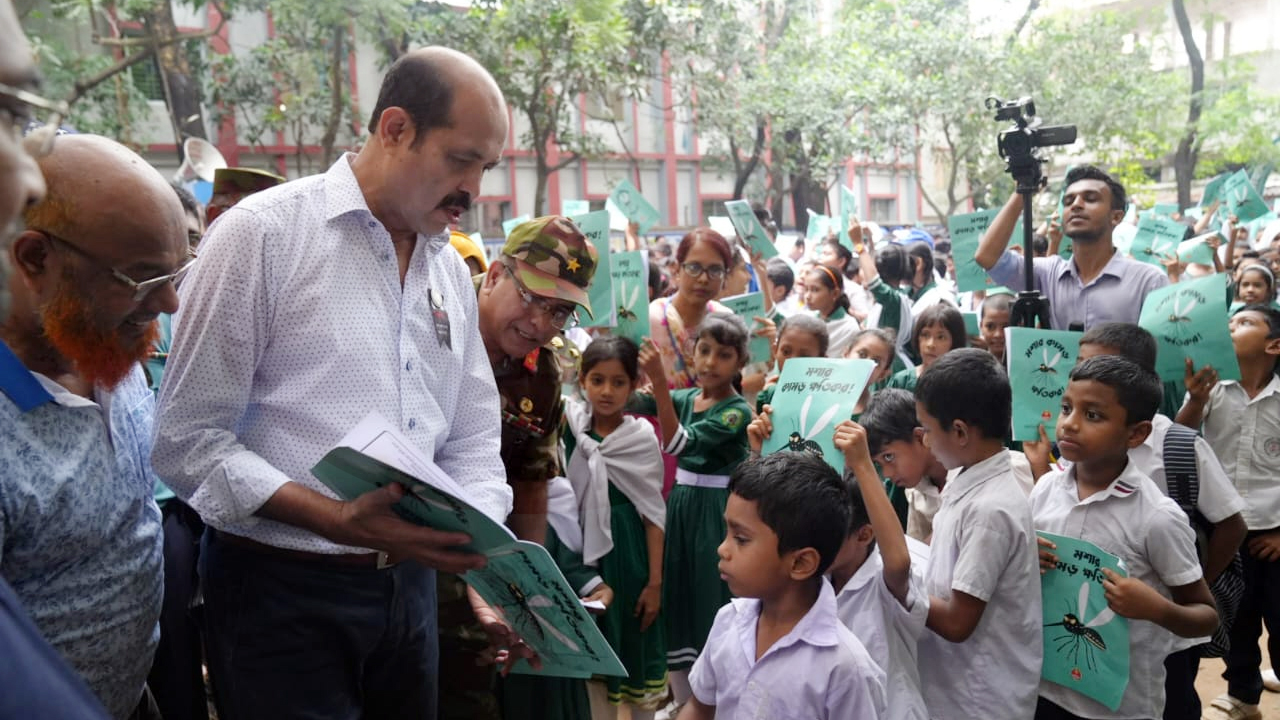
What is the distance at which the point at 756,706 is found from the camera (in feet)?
6.83

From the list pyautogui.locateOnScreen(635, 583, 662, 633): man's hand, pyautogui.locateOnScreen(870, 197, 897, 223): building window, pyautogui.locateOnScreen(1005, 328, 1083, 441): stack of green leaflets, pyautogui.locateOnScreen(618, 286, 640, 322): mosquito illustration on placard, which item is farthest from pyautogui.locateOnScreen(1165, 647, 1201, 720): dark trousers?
pyautogui.locateOnScreen(870, 197, 897, 223): building window

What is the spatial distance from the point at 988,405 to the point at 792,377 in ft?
2.09

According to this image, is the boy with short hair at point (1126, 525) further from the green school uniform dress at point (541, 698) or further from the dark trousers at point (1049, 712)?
the green school uniform dress at point (541, 698)

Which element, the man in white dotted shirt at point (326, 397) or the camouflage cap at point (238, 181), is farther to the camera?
the camouflage cap at point (238, 181)

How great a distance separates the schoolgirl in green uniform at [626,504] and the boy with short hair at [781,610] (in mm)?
1343

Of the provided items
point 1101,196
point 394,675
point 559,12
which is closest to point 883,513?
point 394,675

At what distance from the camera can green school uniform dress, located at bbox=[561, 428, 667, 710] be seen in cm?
365

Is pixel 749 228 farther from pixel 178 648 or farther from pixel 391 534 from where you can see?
pixel 391 534

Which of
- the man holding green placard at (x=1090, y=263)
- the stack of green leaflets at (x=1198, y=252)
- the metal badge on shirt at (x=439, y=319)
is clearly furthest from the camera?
the stack of green leaflets at (x=1198, y=252)

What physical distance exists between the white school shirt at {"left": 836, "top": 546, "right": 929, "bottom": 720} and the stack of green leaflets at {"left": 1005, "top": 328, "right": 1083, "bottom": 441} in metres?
1.06

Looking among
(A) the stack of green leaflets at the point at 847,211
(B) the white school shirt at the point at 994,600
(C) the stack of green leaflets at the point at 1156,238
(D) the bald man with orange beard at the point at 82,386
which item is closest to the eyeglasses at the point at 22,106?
(D) the bald man with orange beard at the point at 82,386

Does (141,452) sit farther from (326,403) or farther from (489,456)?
(489,456)

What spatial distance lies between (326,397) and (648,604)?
2.04 m

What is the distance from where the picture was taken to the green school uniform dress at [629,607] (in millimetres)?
3654
